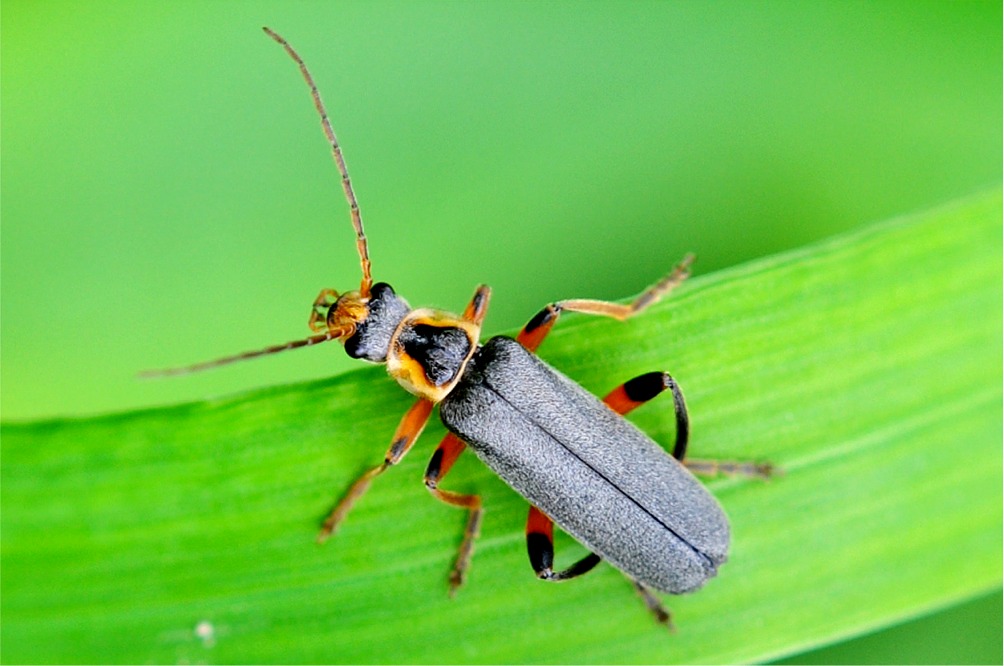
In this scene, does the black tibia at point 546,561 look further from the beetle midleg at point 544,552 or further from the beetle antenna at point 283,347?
the beetle antenna at point 283,347

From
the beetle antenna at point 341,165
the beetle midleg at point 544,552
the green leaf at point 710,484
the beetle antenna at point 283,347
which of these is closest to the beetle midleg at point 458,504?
the green leaf at point 710,484

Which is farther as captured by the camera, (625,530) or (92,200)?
(92,200)

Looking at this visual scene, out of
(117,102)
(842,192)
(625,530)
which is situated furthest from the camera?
(842,192)

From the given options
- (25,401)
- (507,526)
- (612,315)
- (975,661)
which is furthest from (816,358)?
(25,401)

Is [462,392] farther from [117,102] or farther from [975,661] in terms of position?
[975,661]

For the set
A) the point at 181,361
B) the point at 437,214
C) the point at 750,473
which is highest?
the point at 437,214

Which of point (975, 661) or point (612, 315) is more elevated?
point (612, 315)

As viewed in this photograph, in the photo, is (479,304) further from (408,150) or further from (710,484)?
(710,484)
